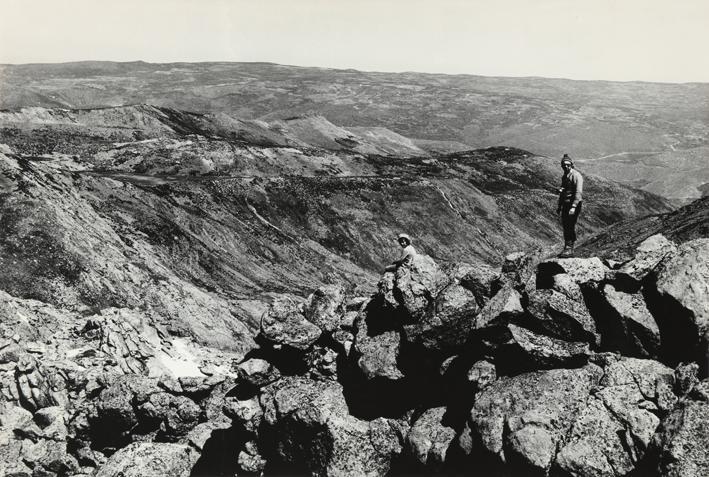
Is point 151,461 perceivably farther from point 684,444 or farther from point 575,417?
point 684,444

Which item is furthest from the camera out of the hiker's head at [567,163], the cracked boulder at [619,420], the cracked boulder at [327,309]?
the cracked boulder at [327,309]

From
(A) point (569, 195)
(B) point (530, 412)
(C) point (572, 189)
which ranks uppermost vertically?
(C) point (572, 189)

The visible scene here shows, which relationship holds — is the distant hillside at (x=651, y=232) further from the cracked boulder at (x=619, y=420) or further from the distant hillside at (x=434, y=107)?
the distant hillside at (x=434, y=107)

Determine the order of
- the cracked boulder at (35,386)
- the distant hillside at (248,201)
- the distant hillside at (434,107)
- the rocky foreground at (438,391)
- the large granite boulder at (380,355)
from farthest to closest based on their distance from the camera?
1. the distant hillside at (434,107)
2. the distant hillside at (248,201)
3. the cracked boulder at (35,386)
4. the large granite boulder at (380,355)
5. the rocky foreground at (438,391)

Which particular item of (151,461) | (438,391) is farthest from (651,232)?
(151,461)

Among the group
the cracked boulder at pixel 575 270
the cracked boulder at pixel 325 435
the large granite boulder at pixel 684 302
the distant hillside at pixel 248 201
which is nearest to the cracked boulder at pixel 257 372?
the cracked boulder at pixel 325 435

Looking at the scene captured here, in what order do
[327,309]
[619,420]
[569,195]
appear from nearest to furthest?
[619,420], [569,195], [327,309]

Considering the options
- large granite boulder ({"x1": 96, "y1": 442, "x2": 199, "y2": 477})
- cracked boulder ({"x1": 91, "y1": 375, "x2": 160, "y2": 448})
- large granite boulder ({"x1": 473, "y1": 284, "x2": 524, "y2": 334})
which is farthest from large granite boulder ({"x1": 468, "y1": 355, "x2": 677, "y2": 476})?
cracked boulder ({"x1": 91, "y1": 375, "x2": 160, "y2": 448})
